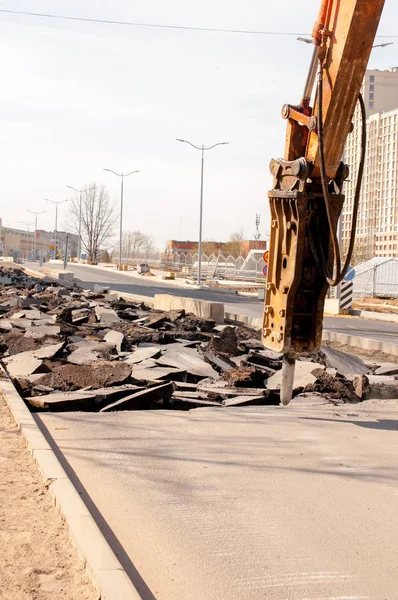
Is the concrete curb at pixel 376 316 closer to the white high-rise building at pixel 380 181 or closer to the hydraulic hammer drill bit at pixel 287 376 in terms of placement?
the hydraulic hammer drill bit at pixel 287 376

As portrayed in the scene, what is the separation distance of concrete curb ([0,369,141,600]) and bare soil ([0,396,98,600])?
64mm

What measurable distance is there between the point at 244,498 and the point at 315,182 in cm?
347

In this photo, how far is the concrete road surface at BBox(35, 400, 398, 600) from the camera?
4230mm

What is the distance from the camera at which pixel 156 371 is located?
35.6 ft

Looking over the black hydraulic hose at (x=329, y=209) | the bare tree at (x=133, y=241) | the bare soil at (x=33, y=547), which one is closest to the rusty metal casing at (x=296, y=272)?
the black hydraulic hose at (x=329, y=209)

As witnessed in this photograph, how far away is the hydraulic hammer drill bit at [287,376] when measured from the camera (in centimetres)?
817

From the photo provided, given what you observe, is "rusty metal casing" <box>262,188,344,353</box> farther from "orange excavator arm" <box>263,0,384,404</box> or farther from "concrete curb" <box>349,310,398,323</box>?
"concrete curb" <box>349,310,398,323</box>

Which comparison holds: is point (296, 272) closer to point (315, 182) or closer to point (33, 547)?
point (315, 182)

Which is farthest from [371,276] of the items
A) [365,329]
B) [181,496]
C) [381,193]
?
[381,193]

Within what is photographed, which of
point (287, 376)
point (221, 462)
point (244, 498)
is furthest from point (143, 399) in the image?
point (244, 498)

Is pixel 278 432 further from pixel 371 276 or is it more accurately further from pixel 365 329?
pixel 371 276

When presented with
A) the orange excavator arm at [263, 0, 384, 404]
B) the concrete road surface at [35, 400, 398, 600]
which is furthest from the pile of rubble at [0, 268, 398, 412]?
the orange excavator arm at [263, 0, 384, 404]

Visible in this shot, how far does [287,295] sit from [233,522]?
3.07 meters

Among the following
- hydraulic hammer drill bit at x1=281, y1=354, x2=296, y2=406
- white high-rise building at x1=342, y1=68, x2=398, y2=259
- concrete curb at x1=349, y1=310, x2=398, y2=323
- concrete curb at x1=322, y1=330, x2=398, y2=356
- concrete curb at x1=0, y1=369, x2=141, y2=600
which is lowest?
concrete curb at x1=349, y1=310, x2=398, y2=323
